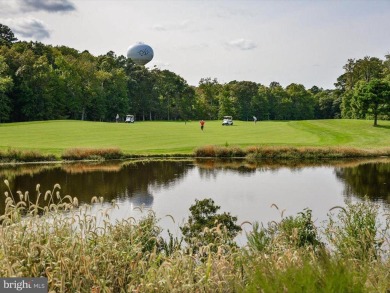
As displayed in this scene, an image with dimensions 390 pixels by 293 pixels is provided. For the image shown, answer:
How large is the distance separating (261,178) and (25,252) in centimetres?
2898

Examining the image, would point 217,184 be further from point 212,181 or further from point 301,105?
point 301,105

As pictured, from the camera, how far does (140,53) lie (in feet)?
516

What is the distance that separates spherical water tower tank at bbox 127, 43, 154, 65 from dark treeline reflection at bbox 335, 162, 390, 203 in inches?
4861

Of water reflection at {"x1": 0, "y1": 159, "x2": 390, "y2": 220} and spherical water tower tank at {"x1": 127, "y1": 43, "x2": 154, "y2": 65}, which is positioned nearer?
water reflection at {"x1": 0, "y1": 159, "x2": 390, "y2": 220}

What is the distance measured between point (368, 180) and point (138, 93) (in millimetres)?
102852

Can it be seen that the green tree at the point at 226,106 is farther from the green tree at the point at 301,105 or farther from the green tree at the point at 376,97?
the green tree at the point at 376,97

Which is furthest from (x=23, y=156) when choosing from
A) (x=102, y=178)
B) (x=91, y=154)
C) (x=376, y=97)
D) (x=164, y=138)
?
(x=376, y=97)

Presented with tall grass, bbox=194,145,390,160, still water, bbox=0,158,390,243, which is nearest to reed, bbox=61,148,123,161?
still water, bbox=0,158,390,243

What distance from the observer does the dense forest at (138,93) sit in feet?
301

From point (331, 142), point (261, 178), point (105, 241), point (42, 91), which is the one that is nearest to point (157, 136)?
point (331, 142)

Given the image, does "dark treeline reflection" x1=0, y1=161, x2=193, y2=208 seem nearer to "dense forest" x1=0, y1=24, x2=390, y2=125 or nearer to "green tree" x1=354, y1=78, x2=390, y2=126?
"green tree" x1=354, y1=78, x2=390, y2=126

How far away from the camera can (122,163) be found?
4388 centimetres

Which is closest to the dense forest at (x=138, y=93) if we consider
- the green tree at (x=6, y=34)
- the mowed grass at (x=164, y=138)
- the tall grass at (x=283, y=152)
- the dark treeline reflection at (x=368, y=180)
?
the green tree at (x=6, y=34)

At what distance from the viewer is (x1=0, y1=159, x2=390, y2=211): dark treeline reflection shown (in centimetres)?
2819
